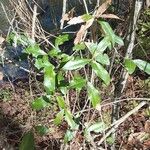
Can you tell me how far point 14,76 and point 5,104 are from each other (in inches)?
44.6

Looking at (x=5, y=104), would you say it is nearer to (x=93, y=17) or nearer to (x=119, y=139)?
(x=119, y=139)

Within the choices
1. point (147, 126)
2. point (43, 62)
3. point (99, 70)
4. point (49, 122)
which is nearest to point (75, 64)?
point (99, 70)

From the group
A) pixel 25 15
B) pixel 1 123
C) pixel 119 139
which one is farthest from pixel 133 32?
pixel 1 123

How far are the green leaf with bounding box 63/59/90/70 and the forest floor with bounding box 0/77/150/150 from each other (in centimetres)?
157

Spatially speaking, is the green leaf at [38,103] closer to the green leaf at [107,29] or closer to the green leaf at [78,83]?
the green leaf at [78,83]

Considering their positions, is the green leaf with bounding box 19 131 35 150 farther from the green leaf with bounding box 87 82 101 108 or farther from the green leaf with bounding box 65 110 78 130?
the green leaf with bounding box 87 82 101 108

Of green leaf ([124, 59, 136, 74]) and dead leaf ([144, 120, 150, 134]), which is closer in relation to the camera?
green leaf ([124, 59, 136, 74])

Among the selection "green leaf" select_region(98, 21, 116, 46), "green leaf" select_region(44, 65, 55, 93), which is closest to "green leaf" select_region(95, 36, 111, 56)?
"green leaf" select_region(98, 21, 116, 46)

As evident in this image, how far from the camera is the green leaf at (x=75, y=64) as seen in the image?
5.59ft

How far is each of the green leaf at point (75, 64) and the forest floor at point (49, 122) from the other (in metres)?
1.57

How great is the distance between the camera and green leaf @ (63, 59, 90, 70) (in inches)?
67.1

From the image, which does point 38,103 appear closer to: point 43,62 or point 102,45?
point 43,62

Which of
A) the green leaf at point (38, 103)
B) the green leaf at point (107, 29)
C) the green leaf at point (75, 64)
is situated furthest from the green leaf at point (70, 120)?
the green leaf at point (107, 29)

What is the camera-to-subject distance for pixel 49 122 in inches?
128
